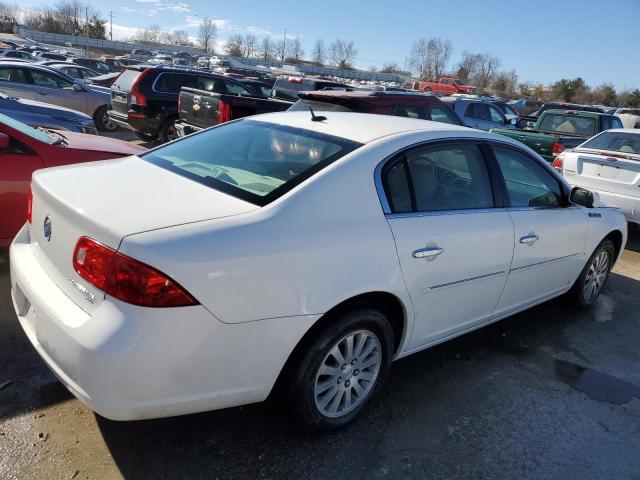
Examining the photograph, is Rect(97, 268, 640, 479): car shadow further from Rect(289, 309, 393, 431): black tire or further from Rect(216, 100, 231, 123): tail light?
Rect(216, 100, 231, 123): tail light

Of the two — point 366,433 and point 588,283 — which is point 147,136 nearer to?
point 588,283

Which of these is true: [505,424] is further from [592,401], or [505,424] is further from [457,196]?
[457,196]

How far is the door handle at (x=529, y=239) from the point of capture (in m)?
3.55

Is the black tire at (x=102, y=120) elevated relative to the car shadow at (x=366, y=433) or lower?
elevated

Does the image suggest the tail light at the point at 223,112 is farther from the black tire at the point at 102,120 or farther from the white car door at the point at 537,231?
the white car door at the point at 537,231

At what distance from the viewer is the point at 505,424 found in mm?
3062

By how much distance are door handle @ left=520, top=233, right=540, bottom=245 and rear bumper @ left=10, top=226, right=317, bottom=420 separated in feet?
6.05

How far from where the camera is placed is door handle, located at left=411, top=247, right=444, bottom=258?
2809 mm

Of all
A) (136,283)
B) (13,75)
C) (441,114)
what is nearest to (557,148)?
(441,114)

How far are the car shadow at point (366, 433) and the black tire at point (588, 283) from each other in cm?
105

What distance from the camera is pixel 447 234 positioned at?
2988mm

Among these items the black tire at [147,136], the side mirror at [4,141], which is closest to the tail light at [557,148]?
the black tire at [147,136]

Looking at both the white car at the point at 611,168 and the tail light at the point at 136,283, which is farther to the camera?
the white car at the point at 611,168

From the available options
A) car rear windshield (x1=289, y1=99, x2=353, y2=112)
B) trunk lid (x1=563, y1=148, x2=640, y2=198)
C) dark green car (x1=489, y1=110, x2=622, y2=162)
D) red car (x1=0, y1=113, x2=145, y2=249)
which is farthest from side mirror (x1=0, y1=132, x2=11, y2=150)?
dark green car (x1=489, y1=110, x2=622, y2=162)
